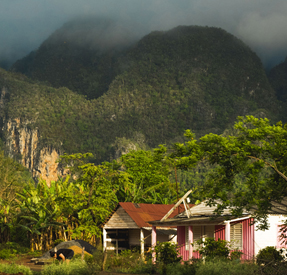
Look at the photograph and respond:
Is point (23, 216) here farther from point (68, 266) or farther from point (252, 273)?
point (252, 273)

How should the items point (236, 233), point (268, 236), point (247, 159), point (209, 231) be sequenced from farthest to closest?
point (209, 231), point (236, 233), point (268, 236), point (247, 159)

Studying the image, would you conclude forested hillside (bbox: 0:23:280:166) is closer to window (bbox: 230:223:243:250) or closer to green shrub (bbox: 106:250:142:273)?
window (bbox: 230:223:243:250)

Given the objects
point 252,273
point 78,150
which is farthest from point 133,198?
point 78,150

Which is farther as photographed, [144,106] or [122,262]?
[144,106]

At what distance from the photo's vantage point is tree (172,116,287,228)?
14.1 m

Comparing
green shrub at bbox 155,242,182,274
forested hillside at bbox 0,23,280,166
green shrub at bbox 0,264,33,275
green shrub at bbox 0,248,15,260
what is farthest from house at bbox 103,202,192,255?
forested hillside at bbox 0,23,280,166

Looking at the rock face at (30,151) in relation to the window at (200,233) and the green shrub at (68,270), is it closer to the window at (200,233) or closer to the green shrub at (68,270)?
the window at (200,233)

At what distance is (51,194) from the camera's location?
35.7m

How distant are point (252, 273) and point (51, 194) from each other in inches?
910

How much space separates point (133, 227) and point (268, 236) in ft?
27.1

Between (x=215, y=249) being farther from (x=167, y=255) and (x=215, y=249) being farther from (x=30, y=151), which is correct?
(x=30, y=151)

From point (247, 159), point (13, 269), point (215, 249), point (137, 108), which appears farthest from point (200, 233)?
point (137, 108)

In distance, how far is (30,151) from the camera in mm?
165375

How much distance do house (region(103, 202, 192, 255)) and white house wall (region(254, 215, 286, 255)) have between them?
→ 20.2 feet
